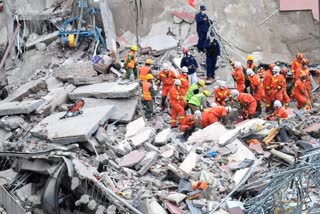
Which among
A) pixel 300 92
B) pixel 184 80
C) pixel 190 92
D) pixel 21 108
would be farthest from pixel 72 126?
pixel 300 92

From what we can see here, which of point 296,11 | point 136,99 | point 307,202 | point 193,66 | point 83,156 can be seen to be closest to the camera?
point 307,202

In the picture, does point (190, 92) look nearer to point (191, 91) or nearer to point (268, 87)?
point (191, 91)

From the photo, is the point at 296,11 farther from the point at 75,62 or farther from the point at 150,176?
the point at 150,176

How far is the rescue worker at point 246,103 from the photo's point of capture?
15216 millimetres

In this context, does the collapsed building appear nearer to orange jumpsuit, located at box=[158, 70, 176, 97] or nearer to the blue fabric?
orange jumpsuit, located at box=[158, 70, 176, 97]

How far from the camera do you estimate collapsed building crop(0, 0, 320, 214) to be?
11.4 meters

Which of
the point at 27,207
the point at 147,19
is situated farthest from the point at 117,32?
the point at 27,207

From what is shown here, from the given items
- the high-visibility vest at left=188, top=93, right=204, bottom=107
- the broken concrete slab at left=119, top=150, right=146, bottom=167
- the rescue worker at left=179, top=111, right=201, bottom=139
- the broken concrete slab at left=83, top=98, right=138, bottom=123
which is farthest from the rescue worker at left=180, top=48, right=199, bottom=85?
the broken concrete slab at left=119, top=150, right=146, bottom=167

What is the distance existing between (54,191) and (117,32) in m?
8.69

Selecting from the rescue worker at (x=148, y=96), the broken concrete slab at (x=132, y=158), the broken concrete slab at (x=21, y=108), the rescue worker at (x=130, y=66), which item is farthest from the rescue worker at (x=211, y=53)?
the broken concrete slab at (x=132, y=158)

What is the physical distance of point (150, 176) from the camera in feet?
40.9

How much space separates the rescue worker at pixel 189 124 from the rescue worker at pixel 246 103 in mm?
1101

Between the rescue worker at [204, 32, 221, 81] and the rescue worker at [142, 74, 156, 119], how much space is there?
231 cm

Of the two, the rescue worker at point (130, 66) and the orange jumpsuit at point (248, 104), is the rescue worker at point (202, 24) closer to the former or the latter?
the rescue worker at point (130, 66)
